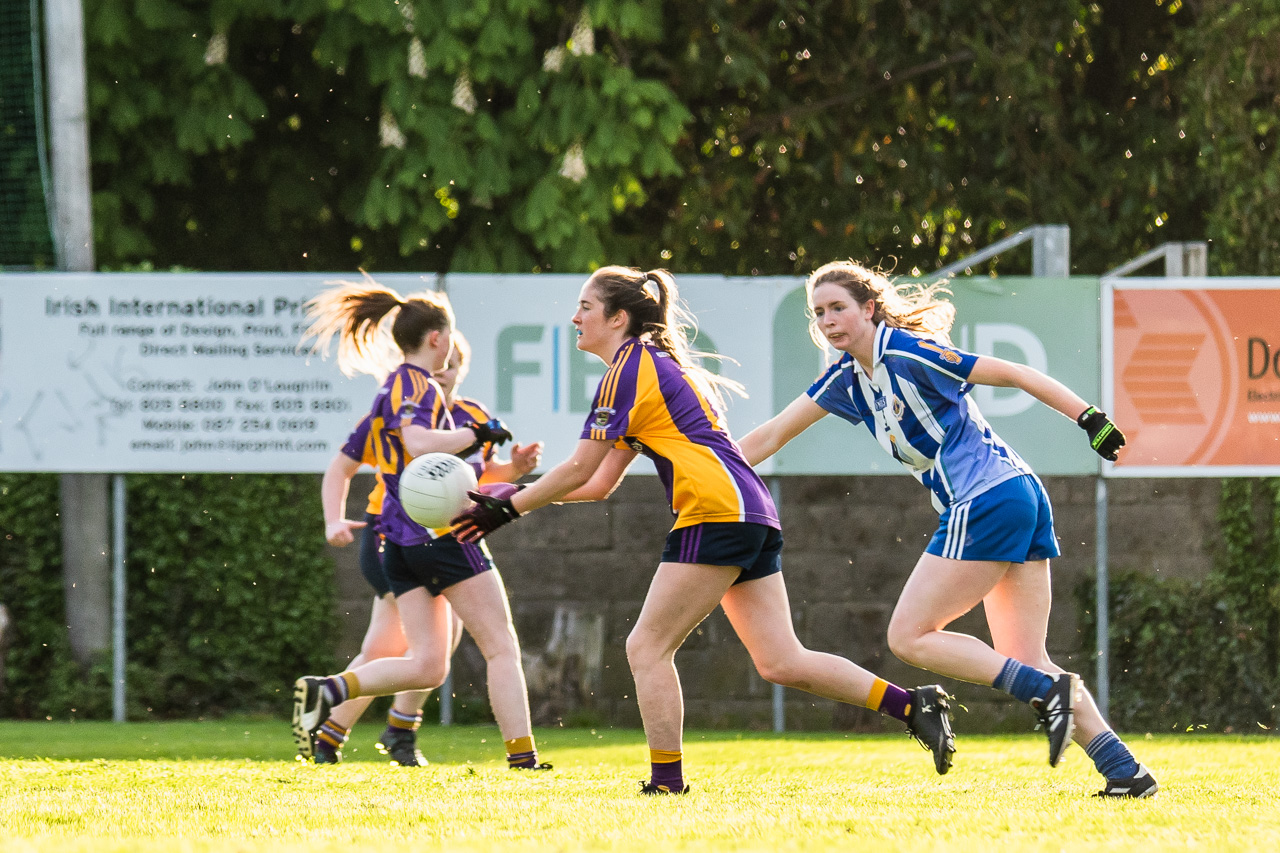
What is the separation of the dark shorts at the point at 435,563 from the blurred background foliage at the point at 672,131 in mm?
3882

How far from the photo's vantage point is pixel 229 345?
31.3 ft

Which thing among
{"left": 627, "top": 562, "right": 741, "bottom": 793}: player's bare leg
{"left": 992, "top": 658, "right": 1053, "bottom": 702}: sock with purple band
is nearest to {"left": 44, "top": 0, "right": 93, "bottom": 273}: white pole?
{"left": 627, "top": 562, "right": 741, "bottom": 793}: player's bare leg

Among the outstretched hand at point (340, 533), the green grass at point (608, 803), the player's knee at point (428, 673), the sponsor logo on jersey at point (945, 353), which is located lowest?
the green grass at point (608, 803)

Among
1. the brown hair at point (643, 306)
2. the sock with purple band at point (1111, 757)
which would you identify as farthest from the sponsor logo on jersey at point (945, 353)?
the sock with purple band at point (1111, 757)

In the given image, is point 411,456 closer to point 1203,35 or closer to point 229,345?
point 229,345

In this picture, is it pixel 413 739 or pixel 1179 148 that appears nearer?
pixel 413 739

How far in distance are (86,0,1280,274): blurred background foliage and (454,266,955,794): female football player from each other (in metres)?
4.65

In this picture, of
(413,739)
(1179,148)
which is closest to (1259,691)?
(1179,148)

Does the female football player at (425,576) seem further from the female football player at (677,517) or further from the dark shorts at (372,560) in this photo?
the female football player at (677,517)

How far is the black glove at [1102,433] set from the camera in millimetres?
4922

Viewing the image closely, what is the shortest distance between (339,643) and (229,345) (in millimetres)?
2076

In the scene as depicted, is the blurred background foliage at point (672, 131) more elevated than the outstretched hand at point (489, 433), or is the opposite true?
the blurred background foliage at point (672, 131)

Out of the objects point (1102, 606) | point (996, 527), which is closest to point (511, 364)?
point (1102, 606)

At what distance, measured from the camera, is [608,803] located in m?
4.93
